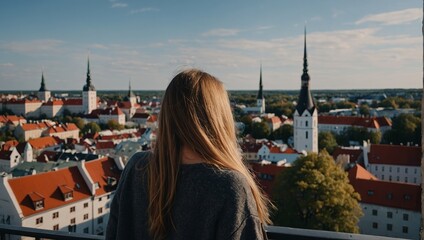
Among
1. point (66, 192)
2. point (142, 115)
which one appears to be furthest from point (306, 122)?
point (142, 115)

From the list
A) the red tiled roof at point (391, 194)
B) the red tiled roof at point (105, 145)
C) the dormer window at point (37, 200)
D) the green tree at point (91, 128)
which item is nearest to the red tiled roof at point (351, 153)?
the red tiled roof at point (391, 194)

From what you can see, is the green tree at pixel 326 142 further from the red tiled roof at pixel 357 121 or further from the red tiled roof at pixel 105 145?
the red tiled roof at pixel 105 145

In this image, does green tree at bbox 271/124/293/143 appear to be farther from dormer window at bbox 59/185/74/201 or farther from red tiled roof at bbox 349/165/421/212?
dormer window at bbox 59/185/74/201

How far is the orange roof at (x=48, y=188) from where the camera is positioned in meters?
14.5

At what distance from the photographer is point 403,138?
40.8m

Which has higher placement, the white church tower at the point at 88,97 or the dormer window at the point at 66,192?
the white church tower at the point at 88,97

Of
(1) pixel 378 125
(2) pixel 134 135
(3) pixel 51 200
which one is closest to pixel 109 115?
(2) pixel 134 135

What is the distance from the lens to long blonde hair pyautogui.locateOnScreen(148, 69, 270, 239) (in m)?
1.30

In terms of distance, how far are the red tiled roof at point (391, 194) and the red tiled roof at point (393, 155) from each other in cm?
1050

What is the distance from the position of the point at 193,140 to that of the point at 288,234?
0.61 metres

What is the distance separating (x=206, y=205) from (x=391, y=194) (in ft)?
57.6

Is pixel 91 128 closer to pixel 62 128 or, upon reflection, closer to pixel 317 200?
pixel 62 128

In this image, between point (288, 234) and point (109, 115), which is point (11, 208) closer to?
point (288, 234)

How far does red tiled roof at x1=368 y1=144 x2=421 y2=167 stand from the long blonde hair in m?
28.5
